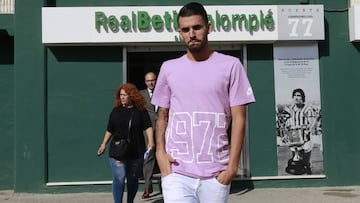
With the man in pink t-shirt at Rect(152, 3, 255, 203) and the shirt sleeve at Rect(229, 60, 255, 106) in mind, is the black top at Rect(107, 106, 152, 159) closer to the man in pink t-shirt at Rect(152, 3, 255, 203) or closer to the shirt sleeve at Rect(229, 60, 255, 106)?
the man in pink t-shirt at Rect(152, 3, 255, 203)

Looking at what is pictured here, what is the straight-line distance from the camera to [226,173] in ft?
9.82

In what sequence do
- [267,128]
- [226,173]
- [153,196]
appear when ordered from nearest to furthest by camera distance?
[226,173], [153,196], [267,128]

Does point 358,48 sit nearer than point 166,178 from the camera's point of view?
No

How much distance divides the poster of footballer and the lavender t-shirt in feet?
20.4

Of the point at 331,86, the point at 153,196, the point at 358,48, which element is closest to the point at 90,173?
the point at 153,196

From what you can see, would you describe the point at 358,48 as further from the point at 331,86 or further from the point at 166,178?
the point at 166,178

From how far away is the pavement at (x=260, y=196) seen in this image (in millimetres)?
8109

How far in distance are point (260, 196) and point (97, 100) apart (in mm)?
3341

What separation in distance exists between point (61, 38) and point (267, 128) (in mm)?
4019

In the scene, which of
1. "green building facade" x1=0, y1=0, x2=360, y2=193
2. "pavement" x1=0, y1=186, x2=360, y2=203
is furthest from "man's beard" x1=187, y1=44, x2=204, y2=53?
"green building facade" x1=0, y1=0, x2=360, y2=193

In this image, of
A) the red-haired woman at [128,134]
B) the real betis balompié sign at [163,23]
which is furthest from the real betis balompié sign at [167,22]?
the red-haired woman at [128,134]

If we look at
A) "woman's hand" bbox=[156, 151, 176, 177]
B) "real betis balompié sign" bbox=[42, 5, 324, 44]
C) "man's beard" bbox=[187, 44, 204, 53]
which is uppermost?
"real betis balompié sign" bbox=[42, 5, 324, 44]

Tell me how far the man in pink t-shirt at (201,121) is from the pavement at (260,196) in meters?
5.20

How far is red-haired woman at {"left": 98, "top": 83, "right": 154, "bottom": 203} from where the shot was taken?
6.54 metres
